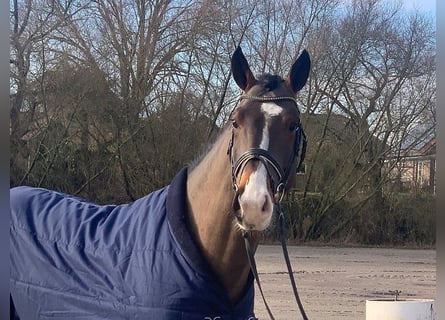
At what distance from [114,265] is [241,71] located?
3.05 feet

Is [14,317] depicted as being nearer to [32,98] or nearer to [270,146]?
[270,146]

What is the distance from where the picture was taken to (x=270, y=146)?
7.59 ft

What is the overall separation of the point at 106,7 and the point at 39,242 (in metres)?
11.1

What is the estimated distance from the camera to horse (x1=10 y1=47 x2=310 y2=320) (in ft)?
7.62

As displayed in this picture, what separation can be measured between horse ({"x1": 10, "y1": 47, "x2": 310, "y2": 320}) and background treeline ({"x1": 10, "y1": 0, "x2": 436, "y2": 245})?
9665 millimetres

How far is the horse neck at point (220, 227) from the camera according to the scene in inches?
95.5

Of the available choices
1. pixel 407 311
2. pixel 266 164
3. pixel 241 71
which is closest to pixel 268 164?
pixel 266 164

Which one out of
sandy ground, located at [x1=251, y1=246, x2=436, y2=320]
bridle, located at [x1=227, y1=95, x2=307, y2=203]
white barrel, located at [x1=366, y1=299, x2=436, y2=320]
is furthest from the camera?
sandy ground, located at [x1=251, y1=246, x2=436, y2=320]

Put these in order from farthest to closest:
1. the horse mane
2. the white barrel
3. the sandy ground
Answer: the sandy ground → the white barrel → the horse mane

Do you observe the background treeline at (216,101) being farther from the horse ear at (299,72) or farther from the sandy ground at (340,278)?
the horse ear at (299,72)

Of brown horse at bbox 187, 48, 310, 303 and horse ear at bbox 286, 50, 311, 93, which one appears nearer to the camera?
brown horse at bbox 187, 48, 310, 303

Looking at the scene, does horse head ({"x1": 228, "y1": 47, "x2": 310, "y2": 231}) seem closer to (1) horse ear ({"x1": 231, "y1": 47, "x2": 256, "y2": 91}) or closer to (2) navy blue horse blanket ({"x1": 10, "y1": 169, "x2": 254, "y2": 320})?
(1) horse ear ({"x1": 231, "y1": 47, "x2": 256, "y2": 91})

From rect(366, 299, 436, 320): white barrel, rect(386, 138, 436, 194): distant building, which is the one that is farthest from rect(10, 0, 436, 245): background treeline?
rect(366, 299, 436, 320): white barrel

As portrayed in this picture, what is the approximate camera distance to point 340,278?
8977mm
